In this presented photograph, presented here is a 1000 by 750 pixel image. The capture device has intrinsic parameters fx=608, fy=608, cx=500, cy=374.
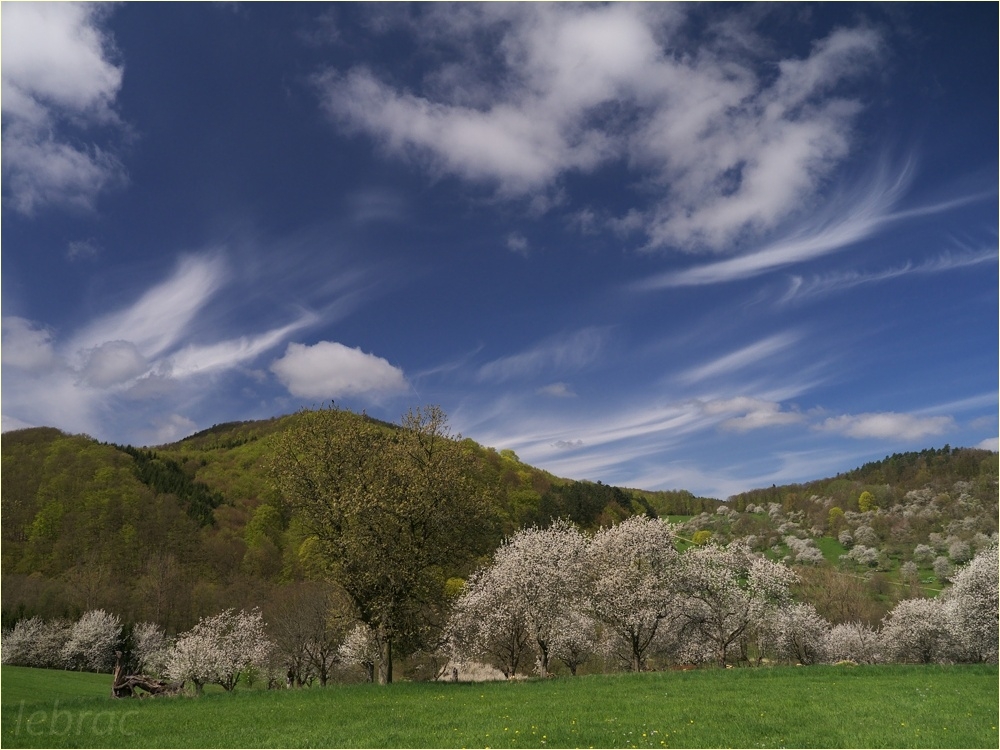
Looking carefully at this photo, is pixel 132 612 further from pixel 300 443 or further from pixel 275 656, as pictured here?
pixel 300 443

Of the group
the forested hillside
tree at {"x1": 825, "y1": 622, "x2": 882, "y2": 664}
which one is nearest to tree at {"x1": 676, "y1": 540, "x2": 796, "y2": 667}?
tree at {"x1": 825, "y1": 622, "x2": 882, "y2": 664}

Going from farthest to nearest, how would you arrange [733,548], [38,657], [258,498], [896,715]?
[258,498] < [38,657] < [733,548] < [896,715]

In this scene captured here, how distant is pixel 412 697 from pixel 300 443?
17.3m

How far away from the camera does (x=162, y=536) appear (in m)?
124

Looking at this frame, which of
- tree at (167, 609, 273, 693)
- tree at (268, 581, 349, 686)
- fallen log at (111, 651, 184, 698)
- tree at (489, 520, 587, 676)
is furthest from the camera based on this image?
tree at (268, 581, 349, 686)

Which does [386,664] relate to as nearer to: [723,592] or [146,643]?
[723,592]

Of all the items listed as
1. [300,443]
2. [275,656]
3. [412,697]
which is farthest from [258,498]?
[412,697]

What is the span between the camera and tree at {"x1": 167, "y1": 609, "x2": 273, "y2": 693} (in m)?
50.4

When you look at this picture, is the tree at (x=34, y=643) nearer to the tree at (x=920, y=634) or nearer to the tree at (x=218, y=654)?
the tree at (x=218, y=654)

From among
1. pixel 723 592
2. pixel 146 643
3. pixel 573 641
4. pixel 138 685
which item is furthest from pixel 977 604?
pixel 146 643

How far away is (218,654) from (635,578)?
3544 cm

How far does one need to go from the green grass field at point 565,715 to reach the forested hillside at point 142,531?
63.0m

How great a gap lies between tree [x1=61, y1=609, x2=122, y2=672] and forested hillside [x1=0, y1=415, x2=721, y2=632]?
29.8 feet

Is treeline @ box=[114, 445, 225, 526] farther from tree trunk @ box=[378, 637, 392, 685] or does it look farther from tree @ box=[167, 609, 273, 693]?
tree trunk @ box=[378, 637, 392, 685]
